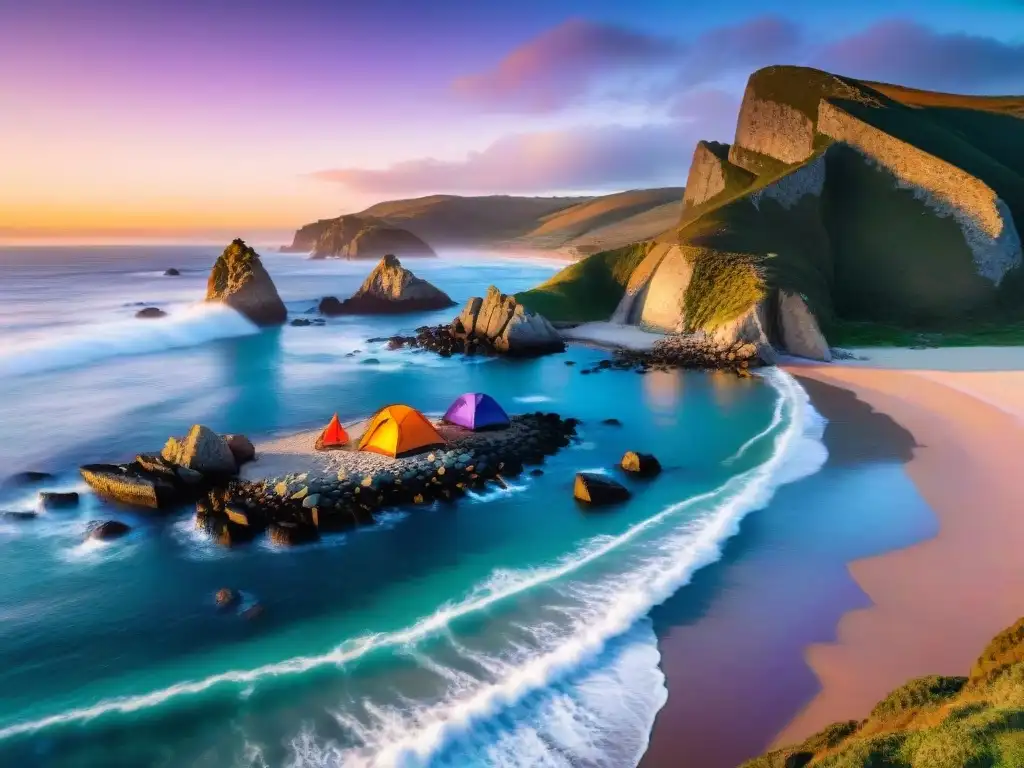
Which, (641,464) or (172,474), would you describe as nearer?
(172,474)

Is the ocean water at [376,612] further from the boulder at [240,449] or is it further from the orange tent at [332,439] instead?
the orange tent at [332,439]

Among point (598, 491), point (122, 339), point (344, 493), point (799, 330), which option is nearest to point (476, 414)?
point (598, 491)

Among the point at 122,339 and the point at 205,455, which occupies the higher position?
the point at 122,339

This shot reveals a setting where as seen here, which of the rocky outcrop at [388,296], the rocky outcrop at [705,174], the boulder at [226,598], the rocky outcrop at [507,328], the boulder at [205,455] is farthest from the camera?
Answer: the rocky outcrop at [705,174]

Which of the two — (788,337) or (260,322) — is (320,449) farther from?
(260,322)

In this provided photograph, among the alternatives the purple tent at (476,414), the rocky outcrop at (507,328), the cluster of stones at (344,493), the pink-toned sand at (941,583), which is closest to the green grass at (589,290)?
the rocky outcrop at (507,328)

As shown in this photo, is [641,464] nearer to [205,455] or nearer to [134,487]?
[205,455]

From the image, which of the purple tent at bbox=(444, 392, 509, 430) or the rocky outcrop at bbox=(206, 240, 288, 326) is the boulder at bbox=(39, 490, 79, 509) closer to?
the purple tent at bbox=(444, 392, 509, 430)
